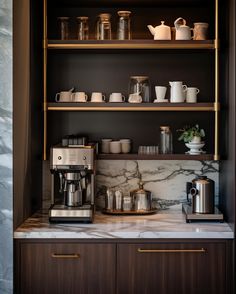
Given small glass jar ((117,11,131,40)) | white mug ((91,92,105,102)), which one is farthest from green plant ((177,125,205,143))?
small glass jar ((117,11,131,40))

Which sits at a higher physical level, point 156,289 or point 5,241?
point 5,241

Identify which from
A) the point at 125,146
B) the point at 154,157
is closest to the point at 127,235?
the point at 154,157

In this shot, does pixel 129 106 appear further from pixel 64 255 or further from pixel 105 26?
pixel 64 255

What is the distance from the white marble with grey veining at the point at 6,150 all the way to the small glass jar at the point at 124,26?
32.4 inches

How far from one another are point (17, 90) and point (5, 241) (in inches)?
33.1

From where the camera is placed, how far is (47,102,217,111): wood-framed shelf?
11.6 ft

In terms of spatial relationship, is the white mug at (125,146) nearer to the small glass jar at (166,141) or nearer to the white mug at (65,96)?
the small glass jar at (166,141)

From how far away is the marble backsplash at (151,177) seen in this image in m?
3.85

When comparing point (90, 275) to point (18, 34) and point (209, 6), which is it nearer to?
point (18, 34)

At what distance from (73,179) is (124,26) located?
104cm

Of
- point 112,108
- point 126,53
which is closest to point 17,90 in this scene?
point 112,108

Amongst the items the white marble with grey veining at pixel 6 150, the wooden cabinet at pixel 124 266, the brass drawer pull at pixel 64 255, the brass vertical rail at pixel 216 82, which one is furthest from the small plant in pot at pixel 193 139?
the white marble with grey veining at pixel 6 150

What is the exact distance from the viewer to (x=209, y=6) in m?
3.75

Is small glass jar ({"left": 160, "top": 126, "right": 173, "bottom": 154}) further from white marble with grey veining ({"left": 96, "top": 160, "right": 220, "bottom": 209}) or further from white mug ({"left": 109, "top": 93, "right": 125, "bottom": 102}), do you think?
white mug ({"left": 109, "top": 93, "right": 125, "bottom": 102})
